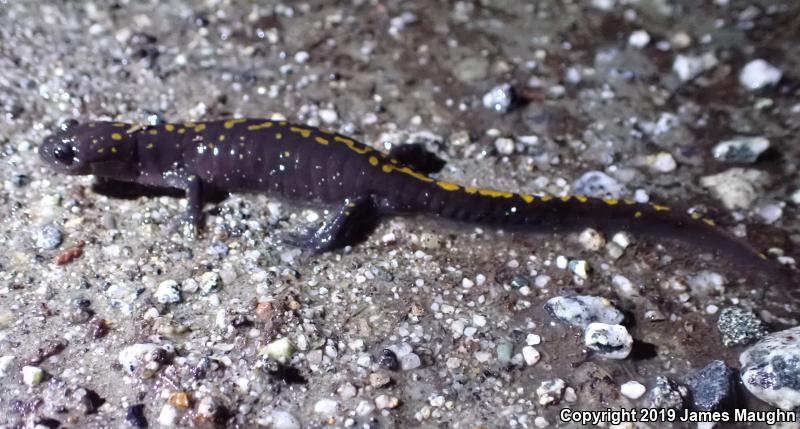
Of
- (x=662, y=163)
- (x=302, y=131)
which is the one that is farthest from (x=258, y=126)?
(x=662, y=163)

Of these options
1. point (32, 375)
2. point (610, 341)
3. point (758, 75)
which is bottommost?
point (32, 375)

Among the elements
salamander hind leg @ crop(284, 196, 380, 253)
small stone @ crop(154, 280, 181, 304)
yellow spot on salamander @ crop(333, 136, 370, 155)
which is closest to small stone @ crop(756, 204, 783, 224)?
salamander hind leg @ crop(284, 196, 380, 253)

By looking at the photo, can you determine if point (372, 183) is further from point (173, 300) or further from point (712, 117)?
point (712, 117)

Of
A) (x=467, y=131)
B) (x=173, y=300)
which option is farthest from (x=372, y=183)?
(x=173, y=300)

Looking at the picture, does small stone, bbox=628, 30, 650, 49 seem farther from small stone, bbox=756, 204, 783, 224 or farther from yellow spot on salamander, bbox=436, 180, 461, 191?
yellow spot on salamander, bbox=436, 180, 461, 191

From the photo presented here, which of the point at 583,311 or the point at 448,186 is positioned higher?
the point at 448,186

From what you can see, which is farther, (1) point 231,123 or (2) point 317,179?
(1) point 231,123

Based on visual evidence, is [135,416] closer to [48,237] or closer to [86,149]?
[48,237]
